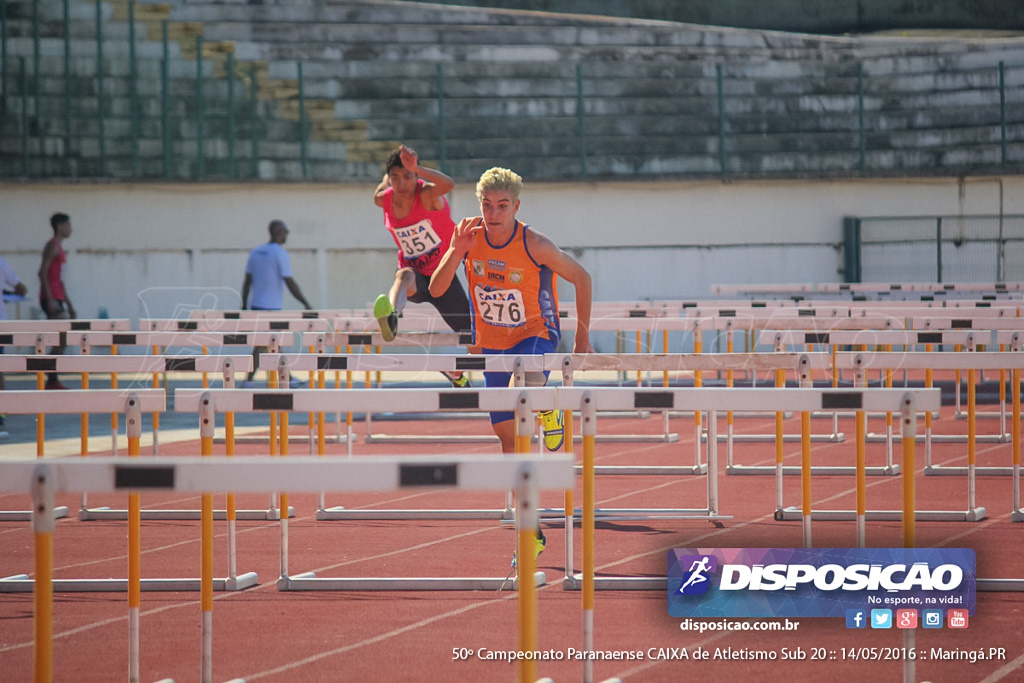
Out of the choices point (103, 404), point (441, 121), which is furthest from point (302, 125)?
point (103, 404)

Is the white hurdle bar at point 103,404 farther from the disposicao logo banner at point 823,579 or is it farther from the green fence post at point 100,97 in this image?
the green fence post at point 100,97

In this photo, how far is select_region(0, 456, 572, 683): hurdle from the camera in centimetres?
338

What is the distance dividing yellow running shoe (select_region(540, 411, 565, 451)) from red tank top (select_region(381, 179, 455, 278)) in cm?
348

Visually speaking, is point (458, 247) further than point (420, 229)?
No

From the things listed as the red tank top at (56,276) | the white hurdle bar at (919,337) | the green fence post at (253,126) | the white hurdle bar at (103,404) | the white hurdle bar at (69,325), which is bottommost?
the white hurdle bar at (103,404)

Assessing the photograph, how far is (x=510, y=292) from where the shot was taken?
23.2 feet

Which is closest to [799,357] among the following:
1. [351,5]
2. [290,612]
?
[290,612]

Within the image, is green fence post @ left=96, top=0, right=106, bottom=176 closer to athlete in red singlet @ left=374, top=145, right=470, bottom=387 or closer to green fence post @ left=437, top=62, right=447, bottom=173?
green fence post @ left=437, top=62, right=447, bottom=173

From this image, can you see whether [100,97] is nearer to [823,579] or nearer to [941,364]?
[941,364]

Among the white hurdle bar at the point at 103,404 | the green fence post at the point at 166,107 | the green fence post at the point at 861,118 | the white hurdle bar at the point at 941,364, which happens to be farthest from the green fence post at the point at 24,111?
the white hurdle bar at the point at 103,404

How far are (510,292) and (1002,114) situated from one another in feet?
62.4

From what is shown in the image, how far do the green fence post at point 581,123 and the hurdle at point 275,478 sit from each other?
2002 cm

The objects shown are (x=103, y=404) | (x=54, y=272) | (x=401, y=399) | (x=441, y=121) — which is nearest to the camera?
(x=401, y=399)

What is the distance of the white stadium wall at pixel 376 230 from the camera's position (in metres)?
22.1
